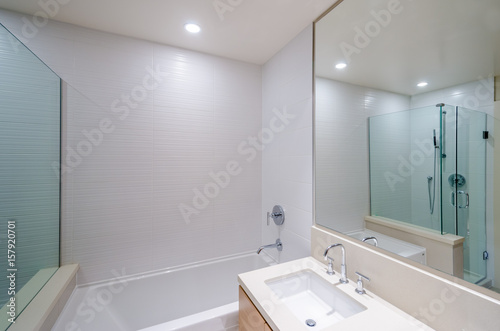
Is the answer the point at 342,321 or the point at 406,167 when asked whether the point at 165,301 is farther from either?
the point at 406,167

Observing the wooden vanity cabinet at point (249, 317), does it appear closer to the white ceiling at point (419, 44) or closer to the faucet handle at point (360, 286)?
the faucet handle at point (360, 286)

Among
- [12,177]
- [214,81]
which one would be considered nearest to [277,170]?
[214,81]

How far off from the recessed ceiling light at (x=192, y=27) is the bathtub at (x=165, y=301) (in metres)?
1.98

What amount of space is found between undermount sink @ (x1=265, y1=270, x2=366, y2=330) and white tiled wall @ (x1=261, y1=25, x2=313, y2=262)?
318 millimetres

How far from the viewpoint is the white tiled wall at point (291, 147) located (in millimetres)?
1593

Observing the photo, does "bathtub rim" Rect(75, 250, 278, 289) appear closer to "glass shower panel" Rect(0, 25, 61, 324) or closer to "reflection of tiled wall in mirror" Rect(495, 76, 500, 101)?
"glass shower panel" Rect(0, 25, 61, 324)

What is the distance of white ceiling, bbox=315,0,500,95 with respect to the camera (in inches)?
29.2

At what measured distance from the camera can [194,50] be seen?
1935mm

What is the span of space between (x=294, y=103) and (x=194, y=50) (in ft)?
3.47

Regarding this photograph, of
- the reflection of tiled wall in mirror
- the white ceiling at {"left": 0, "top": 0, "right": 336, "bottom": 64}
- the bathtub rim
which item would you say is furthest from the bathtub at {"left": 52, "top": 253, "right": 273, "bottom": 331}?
the white ceiling at {"left": 0, "top": 0, "right": 336, "bottom": 64}

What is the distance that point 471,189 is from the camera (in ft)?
2.54

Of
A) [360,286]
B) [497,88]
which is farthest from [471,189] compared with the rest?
[360,286]

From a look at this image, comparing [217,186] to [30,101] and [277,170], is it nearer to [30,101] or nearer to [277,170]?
[277,170]

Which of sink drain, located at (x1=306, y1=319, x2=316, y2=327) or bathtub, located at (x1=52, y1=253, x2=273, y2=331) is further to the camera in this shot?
bathtub, located at (x1=52, y1=253, x2=273, y2=331)
